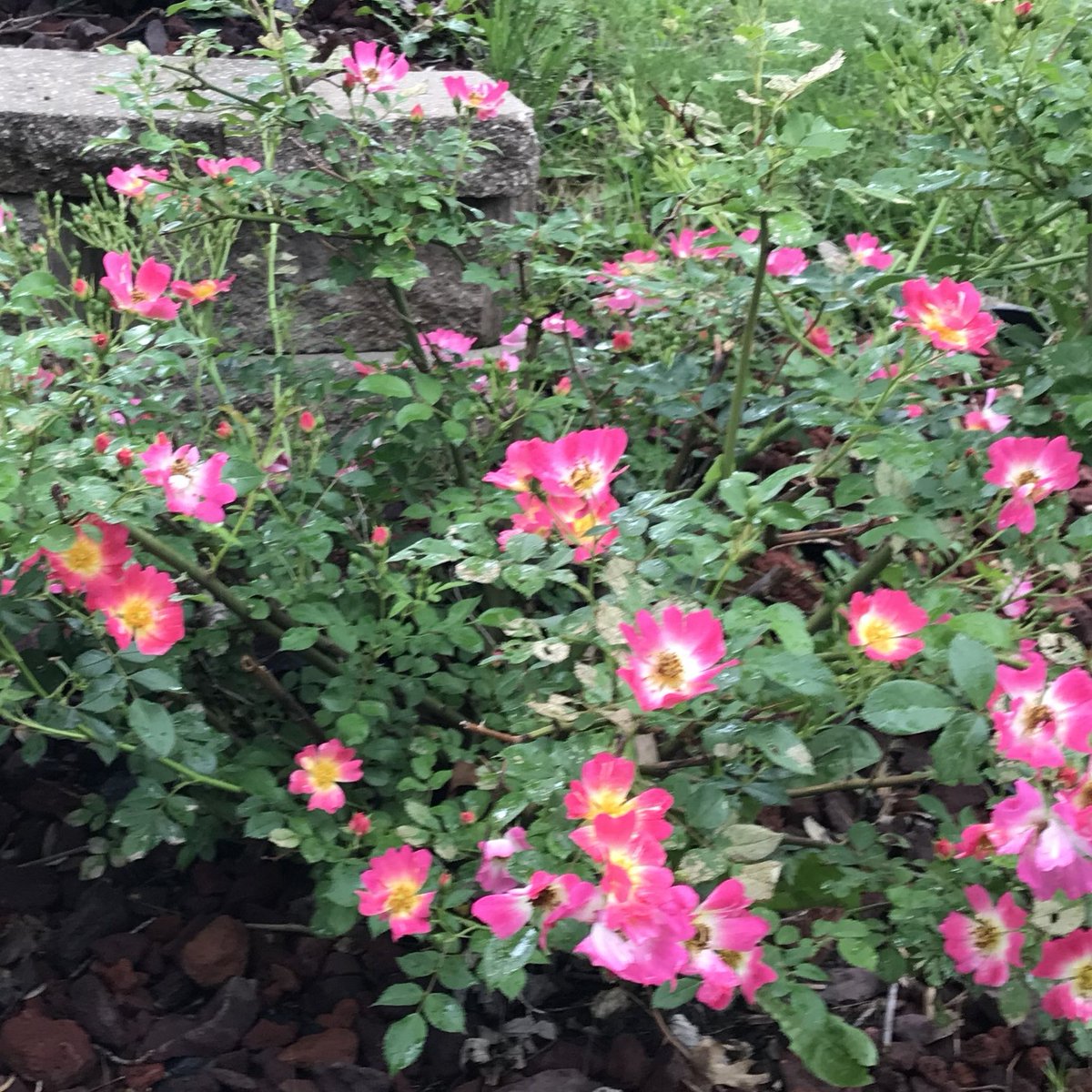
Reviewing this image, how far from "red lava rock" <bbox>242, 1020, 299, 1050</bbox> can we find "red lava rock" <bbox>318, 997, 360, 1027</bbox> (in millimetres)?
37

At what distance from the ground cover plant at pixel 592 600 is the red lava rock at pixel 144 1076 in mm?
230

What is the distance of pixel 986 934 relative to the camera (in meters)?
0.95

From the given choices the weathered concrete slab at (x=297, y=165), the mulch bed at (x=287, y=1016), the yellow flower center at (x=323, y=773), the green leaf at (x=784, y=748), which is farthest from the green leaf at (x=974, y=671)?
the weathered concrete slab at (x=297, y=165)

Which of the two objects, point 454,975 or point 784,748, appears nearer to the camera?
point 784,748

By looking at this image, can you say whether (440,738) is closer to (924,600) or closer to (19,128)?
(924,600)

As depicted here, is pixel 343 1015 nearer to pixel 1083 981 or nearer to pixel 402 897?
pixel 402 897

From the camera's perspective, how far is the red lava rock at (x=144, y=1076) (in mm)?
1119

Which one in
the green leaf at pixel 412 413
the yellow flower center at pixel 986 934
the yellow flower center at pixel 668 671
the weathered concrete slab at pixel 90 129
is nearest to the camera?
the yellow flower center at pixel 668 671

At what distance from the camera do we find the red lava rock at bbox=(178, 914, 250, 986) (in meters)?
1.22

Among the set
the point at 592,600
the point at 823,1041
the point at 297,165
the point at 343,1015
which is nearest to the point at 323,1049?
the point at 343,1015

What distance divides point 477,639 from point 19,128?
1277 millimetres

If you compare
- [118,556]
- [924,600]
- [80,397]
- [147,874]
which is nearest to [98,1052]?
[147,874]

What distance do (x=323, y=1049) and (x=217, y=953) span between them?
179mm

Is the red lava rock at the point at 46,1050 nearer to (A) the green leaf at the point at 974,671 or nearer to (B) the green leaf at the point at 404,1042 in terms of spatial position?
(B) the green leaf at the point at 404,1042
